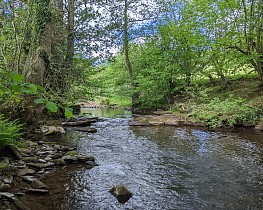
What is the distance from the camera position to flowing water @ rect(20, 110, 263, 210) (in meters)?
4.17

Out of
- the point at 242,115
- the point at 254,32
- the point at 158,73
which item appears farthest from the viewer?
the point at 158,73

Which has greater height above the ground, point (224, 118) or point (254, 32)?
point (254, 32)

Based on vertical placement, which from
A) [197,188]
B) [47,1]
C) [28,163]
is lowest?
[197,188]

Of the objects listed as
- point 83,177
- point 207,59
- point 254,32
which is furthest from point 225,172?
point 207,59

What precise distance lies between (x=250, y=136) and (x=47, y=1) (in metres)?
9.64

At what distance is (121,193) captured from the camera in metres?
4.38

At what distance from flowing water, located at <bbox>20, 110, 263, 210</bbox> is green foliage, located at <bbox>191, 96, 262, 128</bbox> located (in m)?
2.60

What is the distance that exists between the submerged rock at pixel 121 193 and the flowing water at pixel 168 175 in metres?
0.10

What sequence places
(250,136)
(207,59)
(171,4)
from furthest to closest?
(171,4) → (207,59) → (250,136)

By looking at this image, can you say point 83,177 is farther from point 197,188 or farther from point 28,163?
point 197,188

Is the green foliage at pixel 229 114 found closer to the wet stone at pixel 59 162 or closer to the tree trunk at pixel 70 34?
the tree trunk at pixel 70 34

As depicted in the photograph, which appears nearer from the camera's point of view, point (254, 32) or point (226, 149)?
point (226, 149)

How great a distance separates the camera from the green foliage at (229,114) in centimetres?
1191

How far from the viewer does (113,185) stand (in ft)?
16.0
